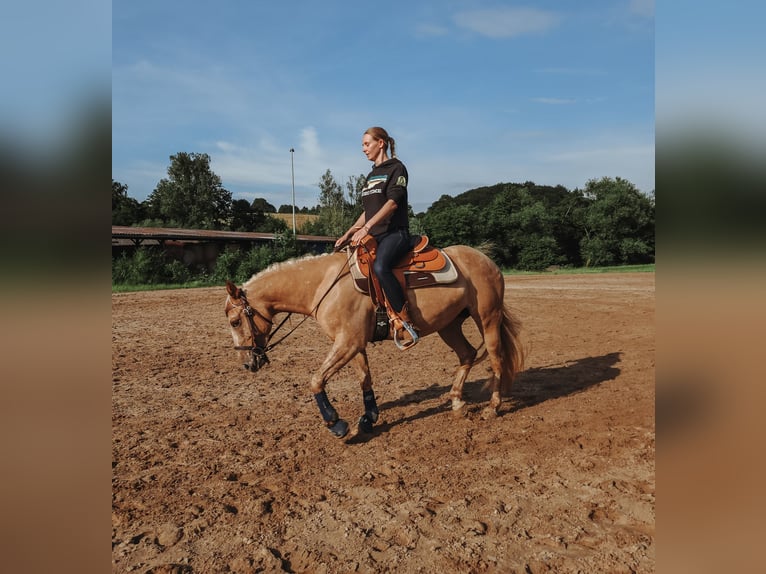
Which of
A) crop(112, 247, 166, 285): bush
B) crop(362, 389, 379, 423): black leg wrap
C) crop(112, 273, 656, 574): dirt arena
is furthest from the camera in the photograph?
crop(112, 247, 166, 285): bush

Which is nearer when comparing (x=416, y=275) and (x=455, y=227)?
(x=416, y=275)

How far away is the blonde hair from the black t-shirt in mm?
201

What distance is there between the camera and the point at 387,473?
377 centimetres

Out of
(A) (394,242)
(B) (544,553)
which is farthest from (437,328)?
(B) (544,553)

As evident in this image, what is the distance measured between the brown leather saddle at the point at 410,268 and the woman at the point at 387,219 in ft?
0.26

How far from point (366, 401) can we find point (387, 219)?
2047 millimetres

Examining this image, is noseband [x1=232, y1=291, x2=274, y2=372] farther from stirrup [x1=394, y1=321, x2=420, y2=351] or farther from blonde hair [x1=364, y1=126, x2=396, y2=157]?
blonde hair [x1=364, y1=126, x2=396, y2=157]

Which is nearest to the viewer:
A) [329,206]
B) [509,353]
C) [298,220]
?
[509,353]

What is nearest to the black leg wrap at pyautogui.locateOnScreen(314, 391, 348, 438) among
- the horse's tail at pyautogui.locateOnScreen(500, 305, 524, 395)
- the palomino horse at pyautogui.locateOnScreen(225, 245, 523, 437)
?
the palomino horse at pyautogui.locateOnScreen(225, 245, 523, 437)

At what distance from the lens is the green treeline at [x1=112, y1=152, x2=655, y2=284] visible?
147 ft

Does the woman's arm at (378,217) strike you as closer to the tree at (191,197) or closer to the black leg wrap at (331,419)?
the black leg wrap at (331,419)

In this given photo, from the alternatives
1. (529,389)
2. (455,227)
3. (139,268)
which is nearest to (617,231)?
(455,227)

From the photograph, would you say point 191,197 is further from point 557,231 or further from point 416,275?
point 416,275
